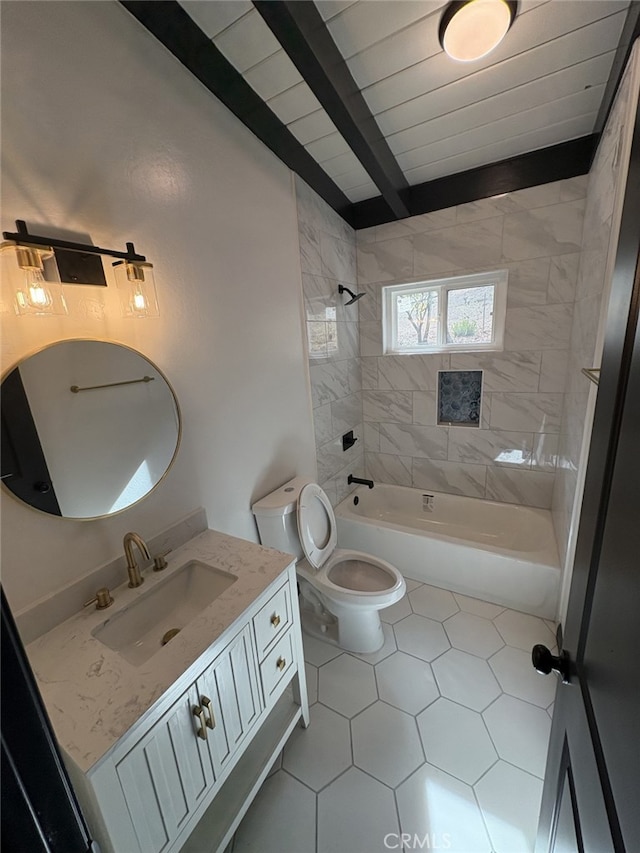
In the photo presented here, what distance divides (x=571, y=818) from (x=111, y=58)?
234 cm

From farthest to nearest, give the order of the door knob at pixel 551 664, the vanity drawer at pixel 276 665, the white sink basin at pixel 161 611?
1. the vanity drawer at pixel 276 665
2. the white sink basin at pixel 161 611
3. the door knob at pixel 551 664

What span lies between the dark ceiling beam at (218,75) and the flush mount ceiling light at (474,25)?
81 centimetres

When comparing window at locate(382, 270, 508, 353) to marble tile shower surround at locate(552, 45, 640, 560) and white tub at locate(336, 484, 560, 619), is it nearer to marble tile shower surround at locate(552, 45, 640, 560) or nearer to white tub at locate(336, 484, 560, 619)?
marble tile shower surround at locate(552, 45, 640, 560)

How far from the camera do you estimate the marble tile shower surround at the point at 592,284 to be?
4.26 feet

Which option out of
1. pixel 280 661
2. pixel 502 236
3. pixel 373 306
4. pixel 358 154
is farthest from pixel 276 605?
pixel 502 236

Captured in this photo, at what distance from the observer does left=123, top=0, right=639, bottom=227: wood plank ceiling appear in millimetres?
1182

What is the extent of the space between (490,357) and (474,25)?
1.71 m

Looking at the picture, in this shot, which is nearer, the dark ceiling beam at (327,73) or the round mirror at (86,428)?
the round mirror at (86,428)

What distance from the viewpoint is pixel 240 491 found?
1755 millimetres

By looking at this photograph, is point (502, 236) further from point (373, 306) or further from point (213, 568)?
point (213, 568)

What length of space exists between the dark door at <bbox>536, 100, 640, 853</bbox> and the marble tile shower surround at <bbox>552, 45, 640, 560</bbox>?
94 cm

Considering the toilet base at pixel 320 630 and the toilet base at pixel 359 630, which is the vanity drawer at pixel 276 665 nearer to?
the toilet base at pixel 359 630

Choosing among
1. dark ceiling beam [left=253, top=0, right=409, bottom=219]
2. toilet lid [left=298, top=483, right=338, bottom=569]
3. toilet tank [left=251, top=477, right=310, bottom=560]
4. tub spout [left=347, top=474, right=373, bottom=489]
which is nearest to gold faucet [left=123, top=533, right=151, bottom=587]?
toilet tank [left=251, top=477, right=310, bottom=560]

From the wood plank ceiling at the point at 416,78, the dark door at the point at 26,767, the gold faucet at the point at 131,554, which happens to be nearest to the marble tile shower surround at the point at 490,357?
the wood plank ceiling at the point at 416,78
